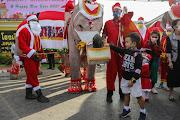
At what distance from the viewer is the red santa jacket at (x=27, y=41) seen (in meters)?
3.23

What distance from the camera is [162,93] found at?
13.8 ft

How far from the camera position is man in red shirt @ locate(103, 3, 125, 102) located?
11.0 ft

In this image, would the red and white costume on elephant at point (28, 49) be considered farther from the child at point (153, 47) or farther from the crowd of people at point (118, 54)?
the child at point (153, 47)

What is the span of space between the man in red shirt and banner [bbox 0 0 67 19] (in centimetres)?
1093

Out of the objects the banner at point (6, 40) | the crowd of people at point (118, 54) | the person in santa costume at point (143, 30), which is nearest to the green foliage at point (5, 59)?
the banner at point (6, 40)

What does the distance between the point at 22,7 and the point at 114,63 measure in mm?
12493

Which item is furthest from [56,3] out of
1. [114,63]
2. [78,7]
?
[114,63]

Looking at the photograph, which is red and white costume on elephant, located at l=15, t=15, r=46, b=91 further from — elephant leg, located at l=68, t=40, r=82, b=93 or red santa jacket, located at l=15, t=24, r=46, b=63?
elephant leg, located at l=68, t=40, r=82, b=93

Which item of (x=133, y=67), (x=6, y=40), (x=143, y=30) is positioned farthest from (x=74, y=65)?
(x=6, y=40)

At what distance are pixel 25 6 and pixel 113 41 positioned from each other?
481 inches

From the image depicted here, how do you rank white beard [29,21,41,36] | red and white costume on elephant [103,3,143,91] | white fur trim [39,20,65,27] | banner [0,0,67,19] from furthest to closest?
banner [0,0,67,19] → white fur trim [39,20,65,27] → white beard [29,21,41,36] → red and white costume on elephant [103,3,143,91]

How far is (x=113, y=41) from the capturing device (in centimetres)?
340

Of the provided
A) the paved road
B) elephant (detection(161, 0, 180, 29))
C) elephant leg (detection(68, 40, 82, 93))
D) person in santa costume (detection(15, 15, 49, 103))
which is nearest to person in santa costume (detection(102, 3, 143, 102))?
the paved road

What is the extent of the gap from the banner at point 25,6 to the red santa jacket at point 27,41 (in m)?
10.7
